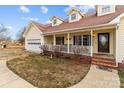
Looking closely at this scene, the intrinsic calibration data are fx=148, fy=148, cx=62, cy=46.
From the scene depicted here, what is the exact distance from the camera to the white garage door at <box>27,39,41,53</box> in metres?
19.6

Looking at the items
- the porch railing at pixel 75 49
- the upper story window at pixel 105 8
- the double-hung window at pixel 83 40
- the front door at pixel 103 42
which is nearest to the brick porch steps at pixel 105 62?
the porch railing at pixel 75 49

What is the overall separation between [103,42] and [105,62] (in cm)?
261

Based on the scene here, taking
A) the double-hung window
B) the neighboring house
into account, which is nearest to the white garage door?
the neighboring house

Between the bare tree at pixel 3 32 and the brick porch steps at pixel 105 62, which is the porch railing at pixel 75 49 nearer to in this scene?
the brick porch steps at pixel 105 62

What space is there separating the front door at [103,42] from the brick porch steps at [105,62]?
1748mm

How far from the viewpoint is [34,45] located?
20.6 metres

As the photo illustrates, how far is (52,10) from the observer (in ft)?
86.2

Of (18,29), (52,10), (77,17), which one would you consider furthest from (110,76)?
(18,29)

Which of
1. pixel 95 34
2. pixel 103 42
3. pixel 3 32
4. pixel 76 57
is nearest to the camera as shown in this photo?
pixel 103 42

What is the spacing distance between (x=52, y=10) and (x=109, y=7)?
1496cm

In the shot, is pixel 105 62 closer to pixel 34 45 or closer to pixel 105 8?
pixel 105 8

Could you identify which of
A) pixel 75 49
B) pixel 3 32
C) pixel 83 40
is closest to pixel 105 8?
pixel 83 40
